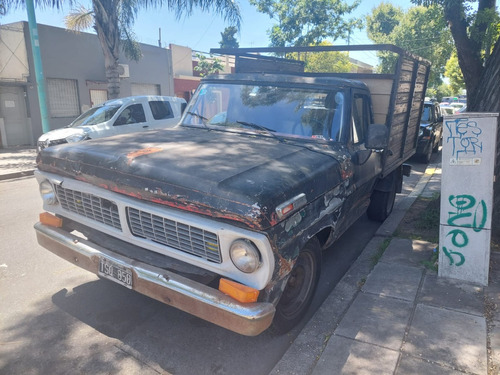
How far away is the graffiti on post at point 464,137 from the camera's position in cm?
385

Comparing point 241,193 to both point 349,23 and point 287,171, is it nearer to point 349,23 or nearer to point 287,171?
point 287,171

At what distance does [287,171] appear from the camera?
300 cm

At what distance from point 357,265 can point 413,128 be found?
3.32 m

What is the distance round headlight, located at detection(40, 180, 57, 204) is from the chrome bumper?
26.4 inches

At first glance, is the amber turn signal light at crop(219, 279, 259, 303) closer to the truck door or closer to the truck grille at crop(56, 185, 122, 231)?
the truck grille at crop(56, 185, 122, 231)

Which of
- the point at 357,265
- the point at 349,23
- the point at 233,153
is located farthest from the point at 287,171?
the point at 349,23

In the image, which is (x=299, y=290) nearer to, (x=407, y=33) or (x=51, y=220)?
(x=51, y=220)

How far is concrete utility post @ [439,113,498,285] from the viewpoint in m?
3.82

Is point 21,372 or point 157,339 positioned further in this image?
point 157,339

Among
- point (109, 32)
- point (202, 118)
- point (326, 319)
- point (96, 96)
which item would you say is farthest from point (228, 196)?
point (96, 96)

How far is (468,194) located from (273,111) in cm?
212

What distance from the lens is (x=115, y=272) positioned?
9.77 feet

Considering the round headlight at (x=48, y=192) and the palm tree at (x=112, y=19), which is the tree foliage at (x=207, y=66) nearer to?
the palm tree at (x=112, y=19)

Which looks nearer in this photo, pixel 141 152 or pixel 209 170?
pixel 209 170
